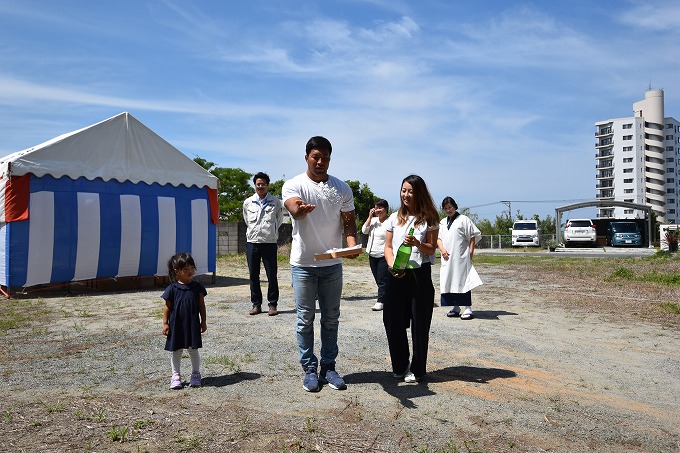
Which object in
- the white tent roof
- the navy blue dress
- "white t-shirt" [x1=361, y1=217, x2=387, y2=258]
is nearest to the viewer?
the navy blue dress

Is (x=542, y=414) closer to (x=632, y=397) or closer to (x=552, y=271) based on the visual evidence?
(x=632, y=397)

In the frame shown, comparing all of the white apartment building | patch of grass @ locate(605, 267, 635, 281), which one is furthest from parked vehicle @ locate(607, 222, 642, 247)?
the white apartment building

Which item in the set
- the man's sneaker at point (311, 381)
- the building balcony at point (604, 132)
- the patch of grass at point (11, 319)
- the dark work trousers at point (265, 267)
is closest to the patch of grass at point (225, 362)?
the man's sneaker at point (311, 381)

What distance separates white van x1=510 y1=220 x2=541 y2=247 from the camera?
36.9 m

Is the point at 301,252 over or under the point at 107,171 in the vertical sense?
under

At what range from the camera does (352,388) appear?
453 centimetres

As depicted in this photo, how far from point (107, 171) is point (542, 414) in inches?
381

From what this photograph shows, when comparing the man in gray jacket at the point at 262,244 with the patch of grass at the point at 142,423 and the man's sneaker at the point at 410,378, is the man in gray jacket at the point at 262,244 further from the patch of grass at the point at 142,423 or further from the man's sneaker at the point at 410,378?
the patch of grass at the point at 142,423

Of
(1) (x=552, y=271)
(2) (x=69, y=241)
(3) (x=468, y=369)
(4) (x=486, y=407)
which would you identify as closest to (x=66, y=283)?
(2) (x=69, y=241)

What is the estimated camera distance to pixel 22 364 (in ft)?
17.7

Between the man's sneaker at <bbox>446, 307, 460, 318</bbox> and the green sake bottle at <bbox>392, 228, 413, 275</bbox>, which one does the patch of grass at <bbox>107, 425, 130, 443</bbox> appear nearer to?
the green sake bottle at <bbox>392, 228, 413, 275</bbox>

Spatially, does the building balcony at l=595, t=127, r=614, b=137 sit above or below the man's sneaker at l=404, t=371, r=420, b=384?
above

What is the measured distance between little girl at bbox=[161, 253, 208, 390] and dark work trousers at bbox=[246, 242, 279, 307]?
3.35 m

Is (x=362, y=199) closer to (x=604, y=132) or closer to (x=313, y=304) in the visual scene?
(x=313, y=304)
